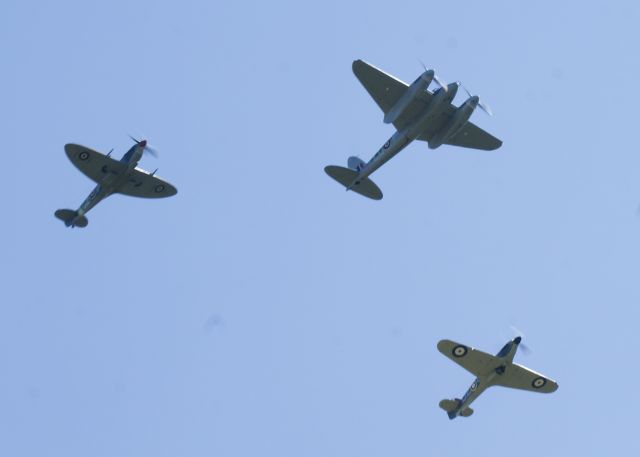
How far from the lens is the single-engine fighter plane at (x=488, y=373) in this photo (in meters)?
60.4

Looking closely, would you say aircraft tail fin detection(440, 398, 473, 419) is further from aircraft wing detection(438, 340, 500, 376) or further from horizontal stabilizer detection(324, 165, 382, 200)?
horizontal stabilizer detection(324, 165, 382, 200)

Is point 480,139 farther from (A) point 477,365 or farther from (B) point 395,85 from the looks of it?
(A) point 477,365

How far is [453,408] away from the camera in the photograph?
63.8 metres

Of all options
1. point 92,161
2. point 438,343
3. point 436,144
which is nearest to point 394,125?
point 436,144

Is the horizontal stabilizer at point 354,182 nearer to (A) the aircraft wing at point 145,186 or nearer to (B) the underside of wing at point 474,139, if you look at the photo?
(B) the underside of wing at point 474,139

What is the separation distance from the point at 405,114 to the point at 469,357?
12.3 meters

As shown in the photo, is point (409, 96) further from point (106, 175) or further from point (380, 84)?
point (106, 175)

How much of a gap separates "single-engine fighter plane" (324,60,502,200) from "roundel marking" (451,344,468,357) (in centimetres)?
973

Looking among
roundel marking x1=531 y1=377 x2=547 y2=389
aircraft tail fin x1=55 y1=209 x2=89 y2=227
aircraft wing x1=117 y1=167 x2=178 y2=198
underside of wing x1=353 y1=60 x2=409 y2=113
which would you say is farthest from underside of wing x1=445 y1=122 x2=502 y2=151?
aircraft tail fin x1=55 y1=209 x2=89 y2=227

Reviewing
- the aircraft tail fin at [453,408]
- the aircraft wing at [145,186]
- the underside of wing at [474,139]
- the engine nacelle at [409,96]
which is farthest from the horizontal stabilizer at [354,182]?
the aircraft tail fin at [453,408]

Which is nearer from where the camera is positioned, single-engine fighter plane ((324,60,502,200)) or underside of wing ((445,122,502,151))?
single-engine fighter plane ((324,60,502,200))

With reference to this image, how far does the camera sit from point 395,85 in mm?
61719

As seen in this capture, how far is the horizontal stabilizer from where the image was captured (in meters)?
64.2

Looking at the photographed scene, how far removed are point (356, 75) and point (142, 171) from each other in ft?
43.2
